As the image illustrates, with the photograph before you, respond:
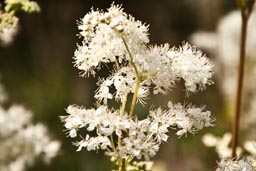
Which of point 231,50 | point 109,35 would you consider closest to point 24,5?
point 109,35

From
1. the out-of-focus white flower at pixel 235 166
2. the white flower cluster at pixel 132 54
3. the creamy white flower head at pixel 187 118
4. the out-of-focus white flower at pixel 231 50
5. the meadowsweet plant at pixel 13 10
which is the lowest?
the out-of-focus white flower at pixel 235 166

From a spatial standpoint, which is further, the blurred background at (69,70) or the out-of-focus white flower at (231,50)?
the blurred background at (69,70)

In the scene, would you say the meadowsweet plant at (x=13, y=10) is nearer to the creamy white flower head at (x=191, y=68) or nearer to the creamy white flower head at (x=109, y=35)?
the creamy white flower head at (x=109, y=35)

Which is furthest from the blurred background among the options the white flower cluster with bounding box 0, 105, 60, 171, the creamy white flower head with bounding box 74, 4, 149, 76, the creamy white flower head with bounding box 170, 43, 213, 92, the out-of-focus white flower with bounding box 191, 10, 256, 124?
the creamy white flower head with bounding box 74, 4, 149, 76

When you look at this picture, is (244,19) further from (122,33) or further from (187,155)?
(187,155)

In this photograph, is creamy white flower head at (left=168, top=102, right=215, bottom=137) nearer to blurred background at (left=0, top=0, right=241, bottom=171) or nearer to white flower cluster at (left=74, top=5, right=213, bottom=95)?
white flower cluster at (left=74, top=5, right=213, bottom=95)

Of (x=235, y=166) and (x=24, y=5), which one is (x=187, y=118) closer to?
(x=235, y=166)

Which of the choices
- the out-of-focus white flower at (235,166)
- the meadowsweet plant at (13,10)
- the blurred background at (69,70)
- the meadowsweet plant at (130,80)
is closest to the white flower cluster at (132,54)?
the meadowsweet plant at (130,80)
